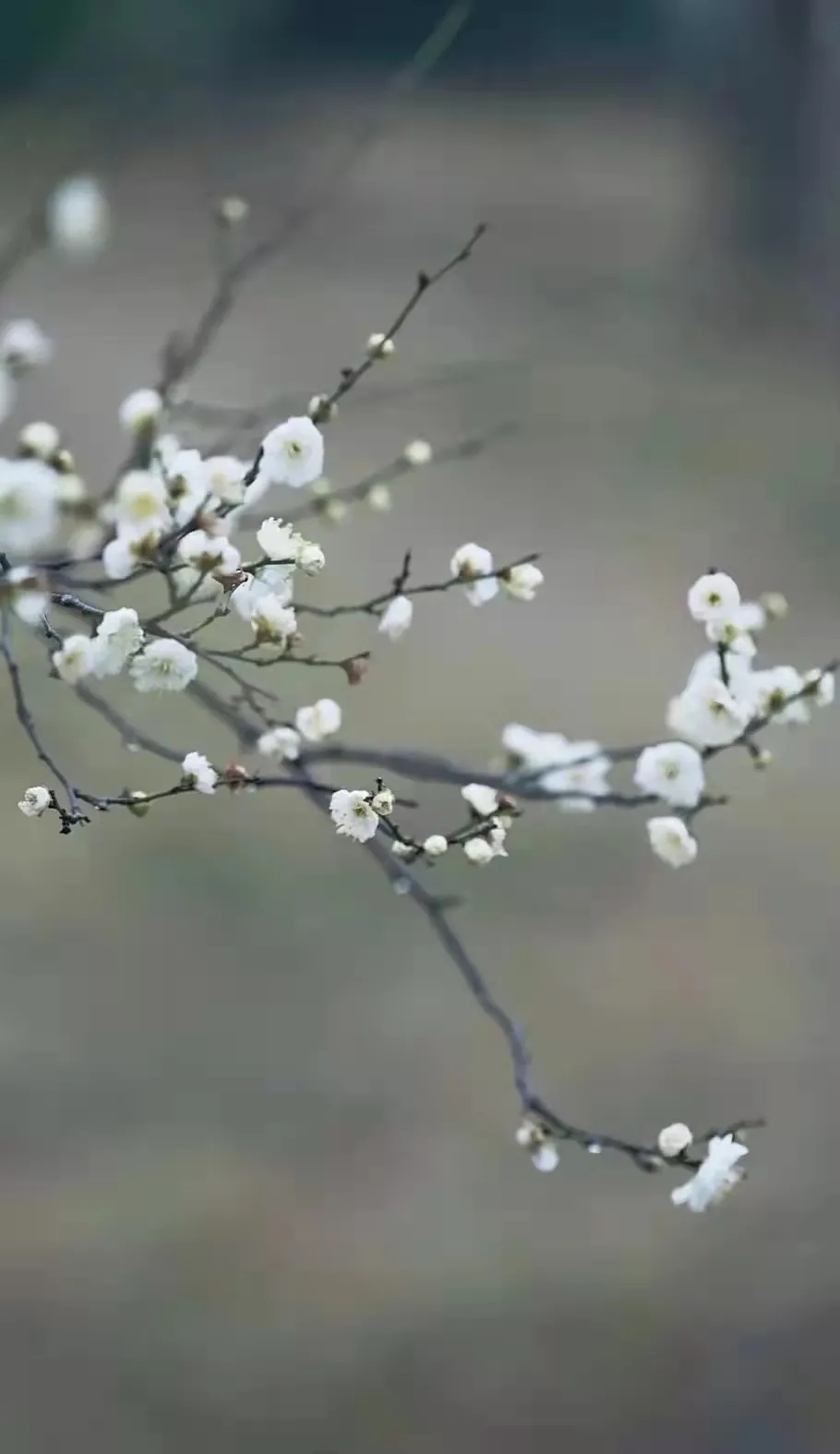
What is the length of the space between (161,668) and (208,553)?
7 cm

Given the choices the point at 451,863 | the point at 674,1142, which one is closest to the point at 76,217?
the point at 674,1142

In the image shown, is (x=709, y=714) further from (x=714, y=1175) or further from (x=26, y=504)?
(x=26, y=504)

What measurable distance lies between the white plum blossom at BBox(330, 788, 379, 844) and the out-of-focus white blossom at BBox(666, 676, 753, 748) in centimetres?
13

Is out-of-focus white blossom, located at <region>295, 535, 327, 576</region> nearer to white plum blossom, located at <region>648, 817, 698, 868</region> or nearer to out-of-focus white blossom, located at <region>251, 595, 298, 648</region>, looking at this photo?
out-of-focus white blossom, located at <region>251, 595, 298, 648</region>

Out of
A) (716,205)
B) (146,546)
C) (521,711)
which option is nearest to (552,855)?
(521,711)

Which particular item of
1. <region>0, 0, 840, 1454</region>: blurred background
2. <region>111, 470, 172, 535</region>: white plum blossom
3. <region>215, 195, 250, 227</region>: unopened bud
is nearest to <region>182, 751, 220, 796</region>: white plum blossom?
<region>111, 470, 172, 535</region>: white plum blossom

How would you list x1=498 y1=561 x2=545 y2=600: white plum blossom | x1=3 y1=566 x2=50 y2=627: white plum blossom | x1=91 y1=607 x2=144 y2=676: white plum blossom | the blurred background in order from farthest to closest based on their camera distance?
1. the blurred background
2. x1=498 y1=561 x2=545 y2=600: white plum blossom
3. x1=91 y1=607 x2=144 y2=676: white plum blossom
4. x1=3 y1=566 x2=50 y2=627: white plum blossom

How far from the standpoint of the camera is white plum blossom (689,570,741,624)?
17.6 inches

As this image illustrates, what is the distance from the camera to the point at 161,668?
1.32 feet

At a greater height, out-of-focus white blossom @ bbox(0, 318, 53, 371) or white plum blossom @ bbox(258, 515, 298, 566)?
out-of-focus white blossom @ bbox(0, 318, 53, 371)

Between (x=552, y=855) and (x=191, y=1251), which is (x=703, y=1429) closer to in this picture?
(x=191, y=1251)

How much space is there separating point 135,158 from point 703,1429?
188 centimetres

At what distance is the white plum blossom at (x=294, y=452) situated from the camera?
40cm

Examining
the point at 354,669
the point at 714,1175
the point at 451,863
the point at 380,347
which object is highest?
the point at 451,863
